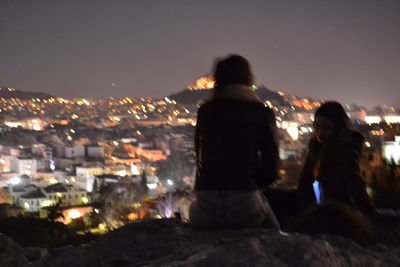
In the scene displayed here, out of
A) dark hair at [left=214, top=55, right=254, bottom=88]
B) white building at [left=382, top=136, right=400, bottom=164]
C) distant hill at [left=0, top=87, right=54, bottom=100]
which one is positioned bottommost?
white building at [left=382, top=136, right=400, bottom=164]

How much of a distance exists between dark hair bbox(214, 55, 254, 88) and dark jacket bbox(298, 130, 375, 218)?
701mm

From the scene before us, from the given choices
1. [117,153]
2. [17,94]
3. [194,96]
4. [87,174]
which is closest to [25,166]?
[87,174]

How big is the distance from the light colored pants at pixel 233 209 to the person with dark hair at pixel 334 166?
401mm

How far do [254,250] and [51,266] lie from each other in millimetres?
1157

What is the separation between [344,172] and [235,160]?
2.50 feet

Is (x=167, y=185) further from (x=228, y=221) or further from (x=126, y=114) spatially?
(x=126, y=114)

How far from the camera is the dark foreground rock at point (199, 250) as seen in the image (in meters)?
2.07

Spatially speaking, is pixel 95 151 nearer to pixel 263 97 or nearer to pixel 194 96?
pixel 263 97

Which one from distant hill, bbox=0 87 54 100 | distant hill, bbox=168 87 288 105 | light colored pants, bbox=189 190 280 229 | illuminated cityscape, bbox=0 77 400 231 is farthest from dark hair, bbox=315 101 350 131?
distant hill, bbox=0 87 54 100

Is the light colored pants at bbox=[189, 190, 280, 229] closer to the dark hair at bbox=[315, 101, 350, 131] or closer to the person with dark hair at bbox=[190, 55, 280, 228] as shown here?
the person with dark hair at bbox=[190, 55, 280, 228]

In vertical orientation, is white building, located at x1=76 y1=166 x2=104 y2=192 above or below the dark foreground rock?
below

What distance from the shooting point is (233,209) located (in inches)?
103

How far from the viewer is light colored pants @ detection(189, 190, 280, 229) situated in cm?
261

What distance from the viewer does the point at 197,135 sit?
2.83m
